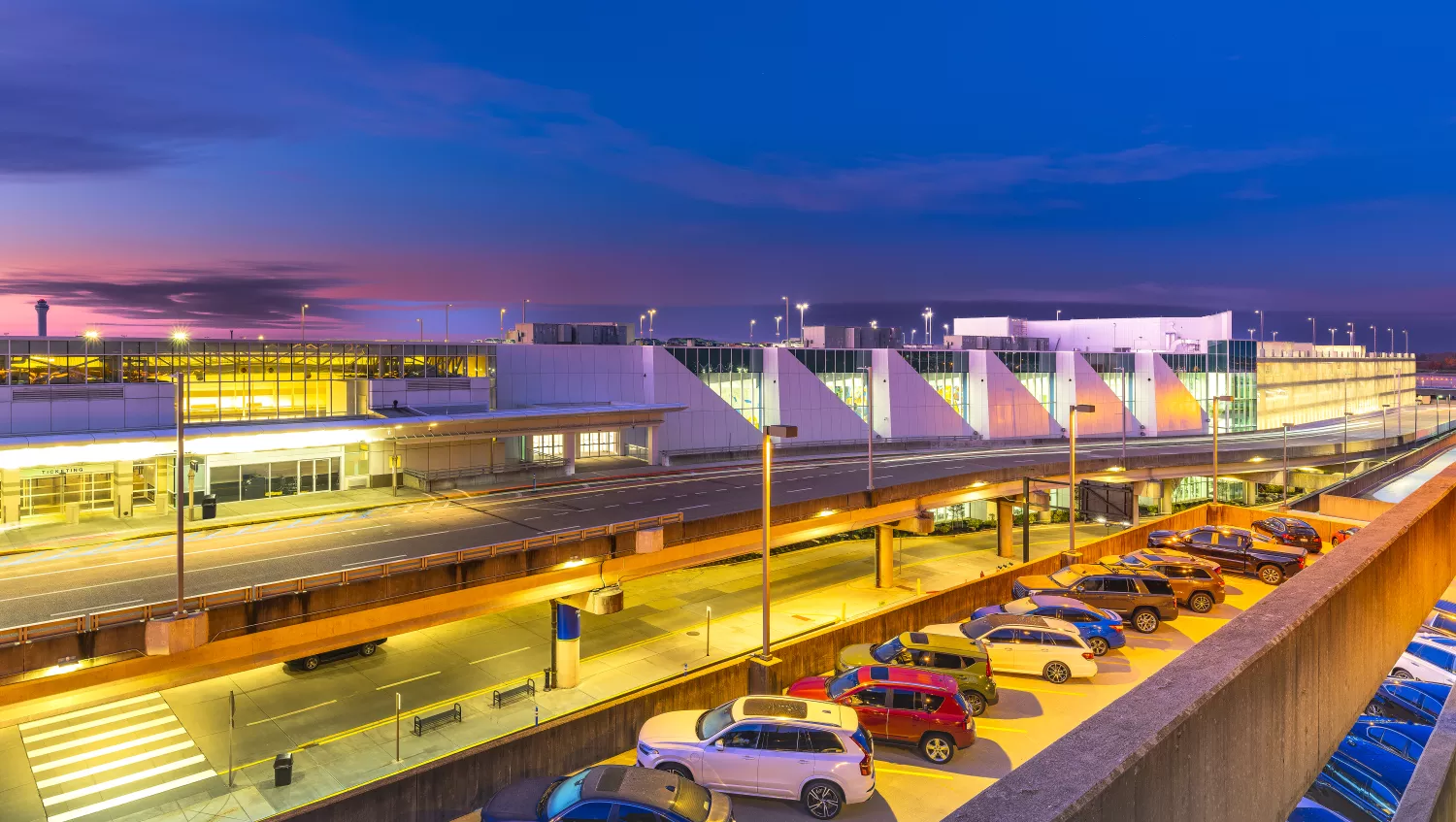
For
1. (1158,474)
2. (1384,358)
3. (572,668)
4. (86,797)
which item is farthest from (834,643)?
(1384,358)

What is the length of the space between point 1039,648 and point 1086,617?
2878 mm

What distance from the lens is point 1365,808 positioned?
23.5ft

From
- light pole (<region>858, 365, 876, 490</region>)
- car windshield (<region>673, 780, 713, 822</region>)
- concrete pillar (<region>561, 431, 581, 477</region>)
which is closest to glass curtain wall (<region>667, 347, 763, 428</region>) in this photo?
light pole (<region>858, 365, 876, 490</region>)

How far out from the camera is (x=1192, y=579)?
1048 inches

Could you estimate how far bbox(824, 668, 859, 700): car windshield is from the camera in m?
18.4

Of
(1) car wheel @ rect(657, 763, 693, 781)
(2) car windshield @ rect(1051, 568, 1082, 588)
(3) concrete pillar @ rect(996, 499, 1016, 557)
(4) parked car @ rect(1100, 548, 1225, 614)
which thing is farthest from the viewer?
(3) concrete pillar @ rect(996, 499, 1016, 557)

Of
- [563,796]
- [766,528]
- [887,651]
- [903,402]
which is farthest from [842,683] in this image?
[903,402]

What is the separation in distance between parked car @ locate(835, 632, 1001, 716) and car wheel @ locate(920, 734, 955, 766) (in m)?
1.42

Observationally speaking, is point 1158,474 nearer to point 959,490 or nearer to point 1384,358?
point 959,490

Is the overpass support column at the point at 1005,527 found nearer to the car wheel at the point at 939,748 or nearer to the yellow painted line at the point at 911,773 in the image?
the car wheel at the point at 939,748

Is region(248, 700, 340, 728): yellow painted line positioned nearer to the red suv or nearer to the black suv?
the red suv

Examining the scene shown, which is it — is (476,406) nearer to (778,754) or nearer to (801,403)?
(801,403)

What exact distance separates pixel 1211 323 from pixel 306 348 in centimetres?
9876

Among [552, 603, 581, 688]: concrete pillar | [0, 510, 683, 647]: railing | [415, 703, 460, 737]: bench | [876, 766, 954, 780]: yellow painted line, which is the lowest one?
[415, 703, 460, 737]: bench
